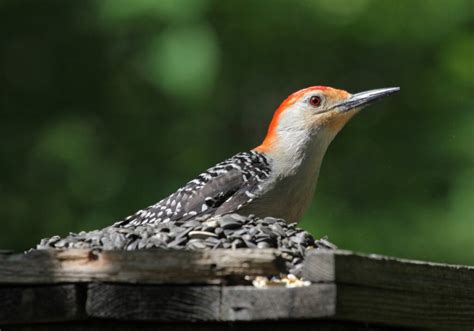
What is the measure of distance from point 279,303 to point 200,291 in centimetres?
35

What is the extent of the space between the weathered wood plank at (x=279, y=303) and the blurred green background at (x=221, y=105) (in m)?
6.32

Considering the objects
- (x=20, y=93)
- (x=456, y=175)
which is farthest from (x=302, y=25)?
(x=20, y=93)

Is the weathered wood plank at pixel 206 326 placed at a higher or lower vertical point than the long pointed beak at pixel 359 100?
lower

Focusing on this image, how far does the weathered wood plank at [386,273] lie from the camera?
12.8 feet

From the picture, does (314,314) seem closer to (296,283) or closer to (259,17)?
(296,283)

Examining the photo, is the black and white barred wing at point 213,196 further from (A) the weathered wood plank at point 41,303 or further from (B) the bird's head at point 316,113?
(A) the weathered wood plank at point 41,303

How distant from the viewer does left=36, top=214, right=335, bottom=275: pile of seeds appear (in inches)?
182

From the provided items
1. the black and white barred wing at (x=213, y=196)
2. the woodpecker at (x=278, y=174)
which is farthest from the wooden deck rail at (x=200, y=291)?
the black and white barred wing at (x=213, y=196)

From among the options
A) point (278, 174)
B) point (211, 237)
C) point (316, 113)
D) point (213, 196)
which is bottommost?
point (211, 237)

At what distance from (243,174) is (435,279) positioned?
2.98m

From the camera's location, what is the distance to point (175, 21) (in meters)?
10.9

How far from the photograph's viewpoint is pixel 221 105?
12.1 meters

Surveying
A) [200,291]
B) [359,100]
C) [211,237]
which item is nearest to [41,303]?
[200,291]

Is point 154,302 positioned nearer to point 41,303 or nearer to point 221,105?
point 41,303
